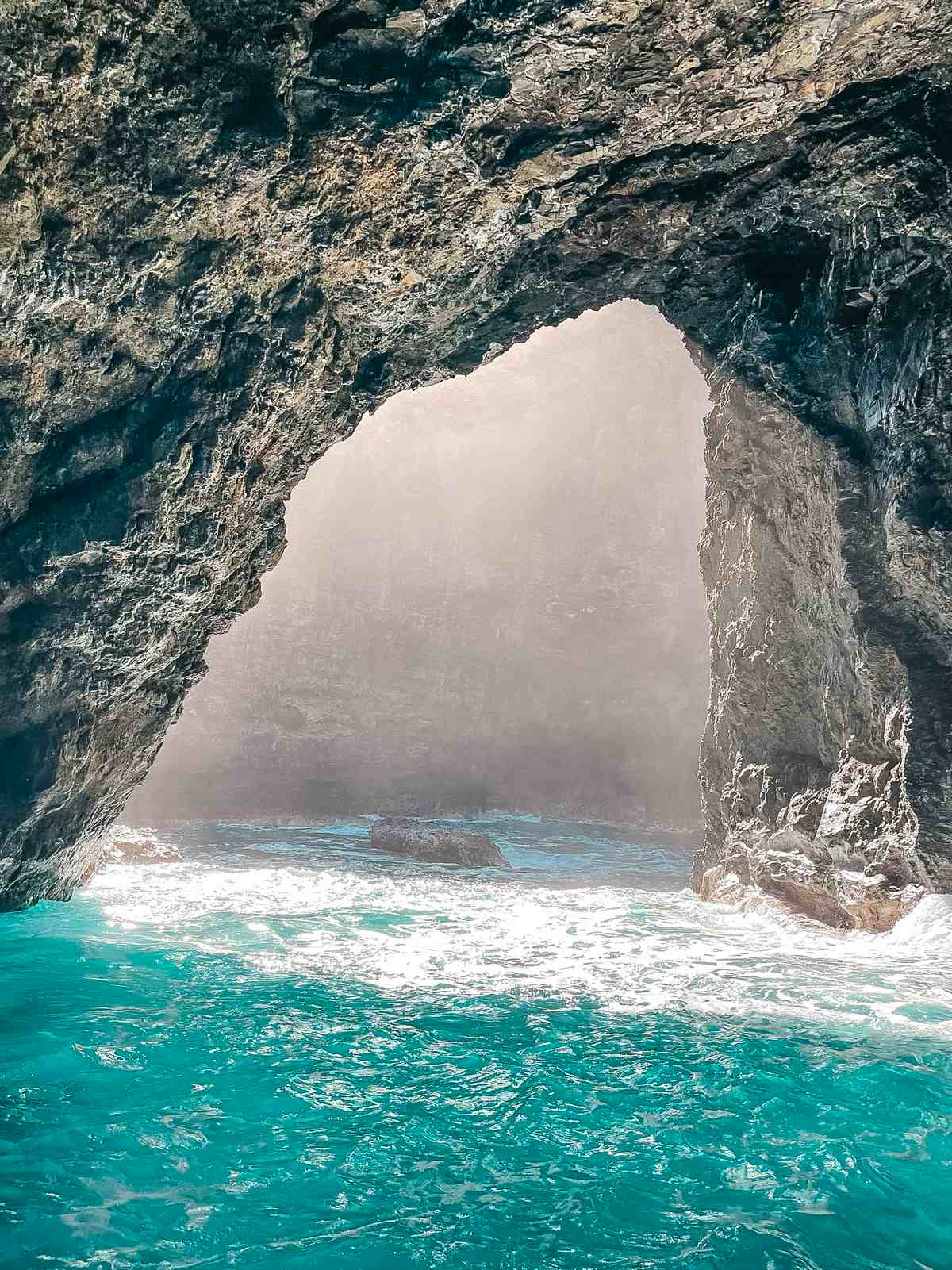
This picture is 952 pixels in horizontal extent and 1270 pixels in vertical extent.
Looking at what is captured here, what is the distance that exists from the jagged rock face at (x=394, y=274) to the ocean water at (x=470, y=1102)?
3.05m

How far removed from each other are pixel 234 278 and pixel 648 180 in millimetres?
3703

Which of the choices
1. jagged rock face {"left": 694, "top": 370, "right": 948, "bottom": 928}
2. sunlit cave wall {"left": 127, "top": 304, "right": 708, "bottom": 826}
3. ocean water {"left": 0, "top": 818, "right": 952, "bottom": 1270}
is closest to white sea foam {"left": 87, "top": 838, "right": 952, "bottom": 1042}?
ocean water {"left": 0, "top": 818, "right": 952, "bottom": 1270}

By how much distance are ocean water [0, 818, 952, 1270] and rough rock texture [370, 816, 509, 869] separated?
1165 cm

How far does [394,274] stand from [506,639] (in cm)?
2707

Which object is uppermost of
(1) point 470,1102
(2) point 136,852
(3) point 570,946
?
(1) point 470,1102

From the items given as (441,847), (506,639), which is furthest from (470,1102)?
(506,639)

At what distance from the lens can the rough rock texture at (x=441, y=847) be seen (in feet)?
68.5

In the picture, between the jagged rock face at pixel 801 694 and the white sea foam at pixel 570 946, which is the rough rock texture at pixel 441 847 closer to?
the white sea foam at pixel 570 946

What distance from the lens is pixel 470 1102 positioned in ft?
15.1

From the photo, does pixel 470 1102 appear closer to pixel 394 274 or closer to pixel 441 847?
pixel 394 274

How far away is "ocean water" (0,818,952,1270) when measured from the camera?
10.8 ft

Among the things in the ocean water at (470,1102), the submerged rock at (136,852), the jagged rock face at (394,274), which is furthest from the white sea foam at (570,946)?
the submerged rock at (136,852)

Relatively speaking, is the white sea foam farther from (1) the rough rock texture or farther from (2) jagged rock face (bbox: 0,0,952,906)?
(1) the rough rock texture

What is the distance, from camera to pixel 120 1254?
10.2 feet
